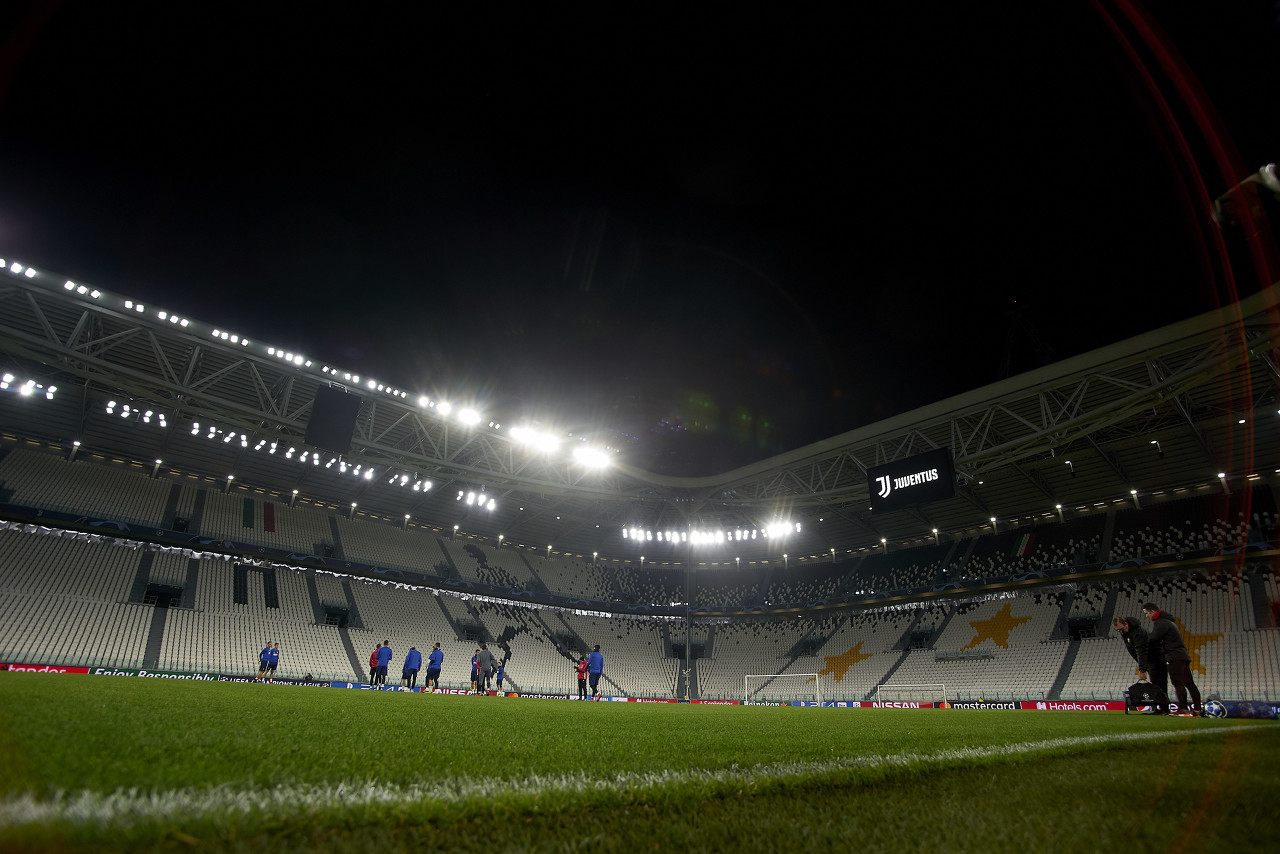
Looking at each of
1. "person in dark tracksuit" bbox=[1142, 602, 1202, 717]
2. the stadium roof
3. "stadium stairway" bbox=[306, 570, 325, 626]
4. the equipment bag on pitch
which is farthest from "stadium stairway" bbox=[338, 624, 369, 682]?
"person in dark tracksuit" bbox=[1142, 602, 1202, 717]

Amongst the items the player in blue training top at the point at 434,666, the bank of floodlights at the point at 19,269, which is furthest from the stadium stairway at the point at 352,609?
the bank of floodlights at the point at 19,269

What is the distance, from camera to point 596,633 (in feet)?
114

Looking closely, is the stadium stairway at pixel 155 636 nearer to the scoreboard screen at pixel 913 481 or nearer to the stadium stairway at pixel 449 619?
the stadium stairway at pixel 449 619

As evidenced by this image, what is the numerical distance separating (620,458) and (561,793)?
80.4 ft

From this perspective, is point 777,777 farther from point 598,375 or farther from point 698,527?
point 698,527

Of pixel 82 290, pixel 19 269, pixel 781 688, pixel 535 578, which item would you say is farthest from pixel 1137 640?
pixel 535 578

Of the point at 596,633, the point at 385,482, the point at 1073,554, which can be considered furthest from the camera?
the point at 596,633

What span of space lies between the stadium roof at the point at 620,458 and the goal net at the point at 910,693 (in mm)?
8984

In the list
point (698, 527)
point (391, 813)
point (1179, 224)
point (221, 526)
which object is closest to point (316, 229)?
point (391, 813)

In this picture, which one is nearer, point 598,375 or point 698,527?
point 598,375

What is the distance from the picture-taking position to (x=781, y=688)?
30.1 m

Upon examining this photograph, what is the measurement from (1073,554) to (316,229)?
107ft

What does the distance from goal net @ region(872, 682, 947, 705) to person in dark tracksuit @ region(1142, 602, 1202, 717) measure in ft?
58.3

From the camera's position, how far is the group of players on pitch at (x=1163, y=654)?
26.2 feet
